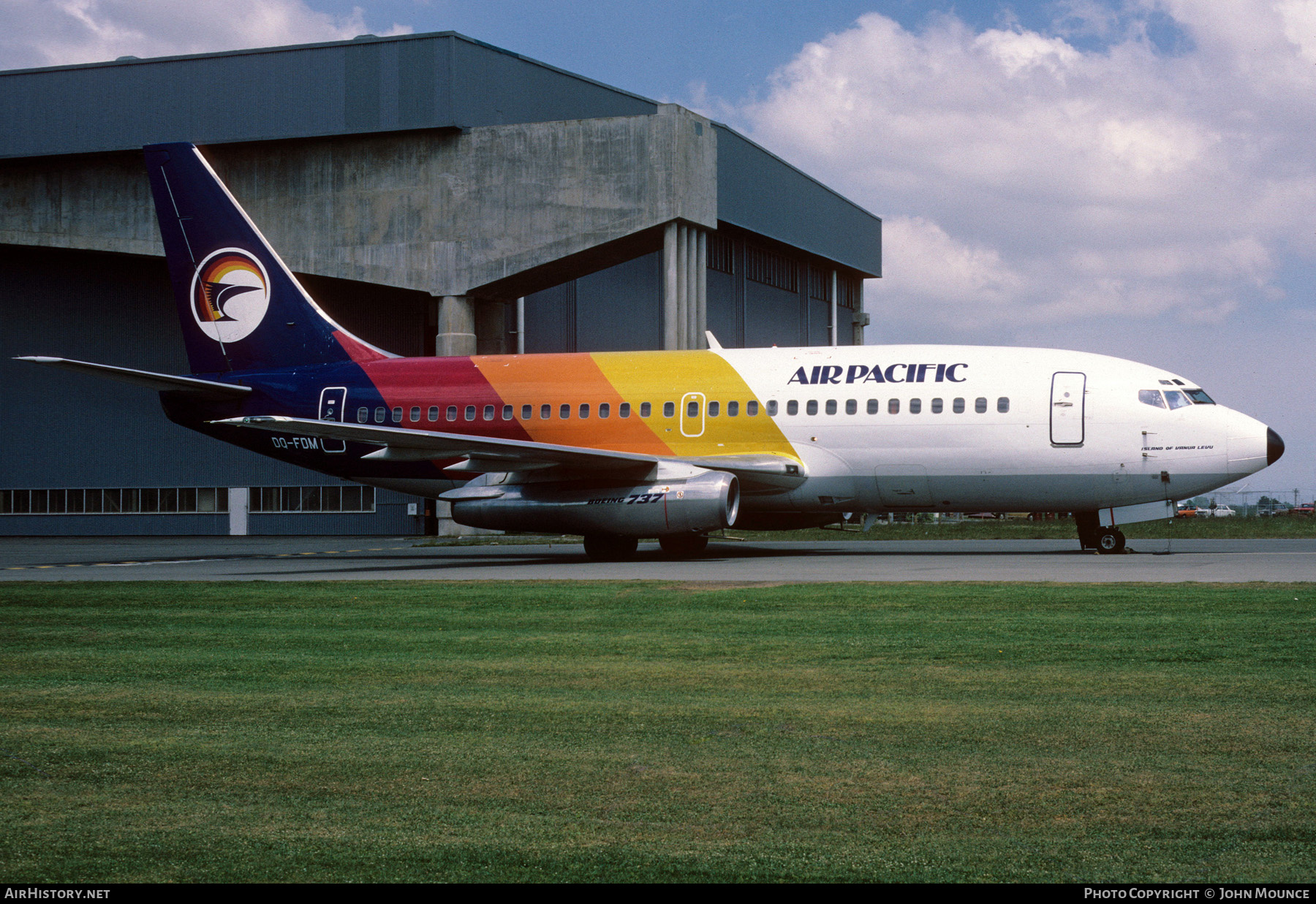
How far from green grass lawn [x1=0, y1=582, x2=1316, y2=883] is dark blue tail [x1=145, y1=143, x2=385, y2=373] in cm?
1754

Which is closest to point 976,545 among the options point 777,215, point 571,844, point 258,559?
point 258,559

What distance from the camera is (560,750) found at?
20.1ft

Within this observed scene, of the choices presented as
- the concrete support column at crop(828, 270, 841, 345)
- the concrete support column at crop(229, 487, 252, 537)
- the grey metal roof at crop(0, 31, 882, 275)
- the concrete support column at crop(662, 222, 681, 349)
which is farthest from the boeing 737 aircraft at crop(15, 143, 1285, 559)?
the concrete support column at crop(828, 270, 841, 345)

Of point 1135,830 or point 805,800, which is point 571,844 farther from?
point 1135,830

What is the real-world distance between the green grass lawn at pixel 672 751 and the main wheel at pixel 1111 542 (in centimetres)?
1154

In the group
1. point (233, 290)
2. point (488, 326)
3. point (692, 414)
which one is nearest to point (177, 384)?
point (233, 290)

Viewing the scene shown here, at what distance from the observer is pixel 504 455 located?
23016 millimetres

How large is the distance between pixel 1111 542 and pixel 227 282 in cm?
1936

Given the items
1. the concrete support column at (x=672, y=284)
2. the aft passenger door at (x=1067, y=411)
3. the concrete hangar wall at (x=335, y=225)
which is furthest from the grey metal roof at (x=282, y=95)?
the aft passenger door at (x=1067, y=411)

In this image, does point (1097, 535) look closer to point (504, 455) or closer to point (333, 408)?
point (504, 455)

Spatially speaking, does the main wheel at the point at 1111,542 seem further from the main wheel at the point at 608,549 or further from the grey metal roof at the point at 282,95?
the grey metal roof at the point at 282,95

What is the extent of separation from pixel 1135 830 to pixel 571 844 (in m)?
2.07

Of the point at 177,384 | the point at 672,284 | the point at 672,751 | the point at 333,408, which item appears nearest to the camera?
the point at 672,751

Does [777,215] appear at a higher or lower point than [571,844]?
higher
